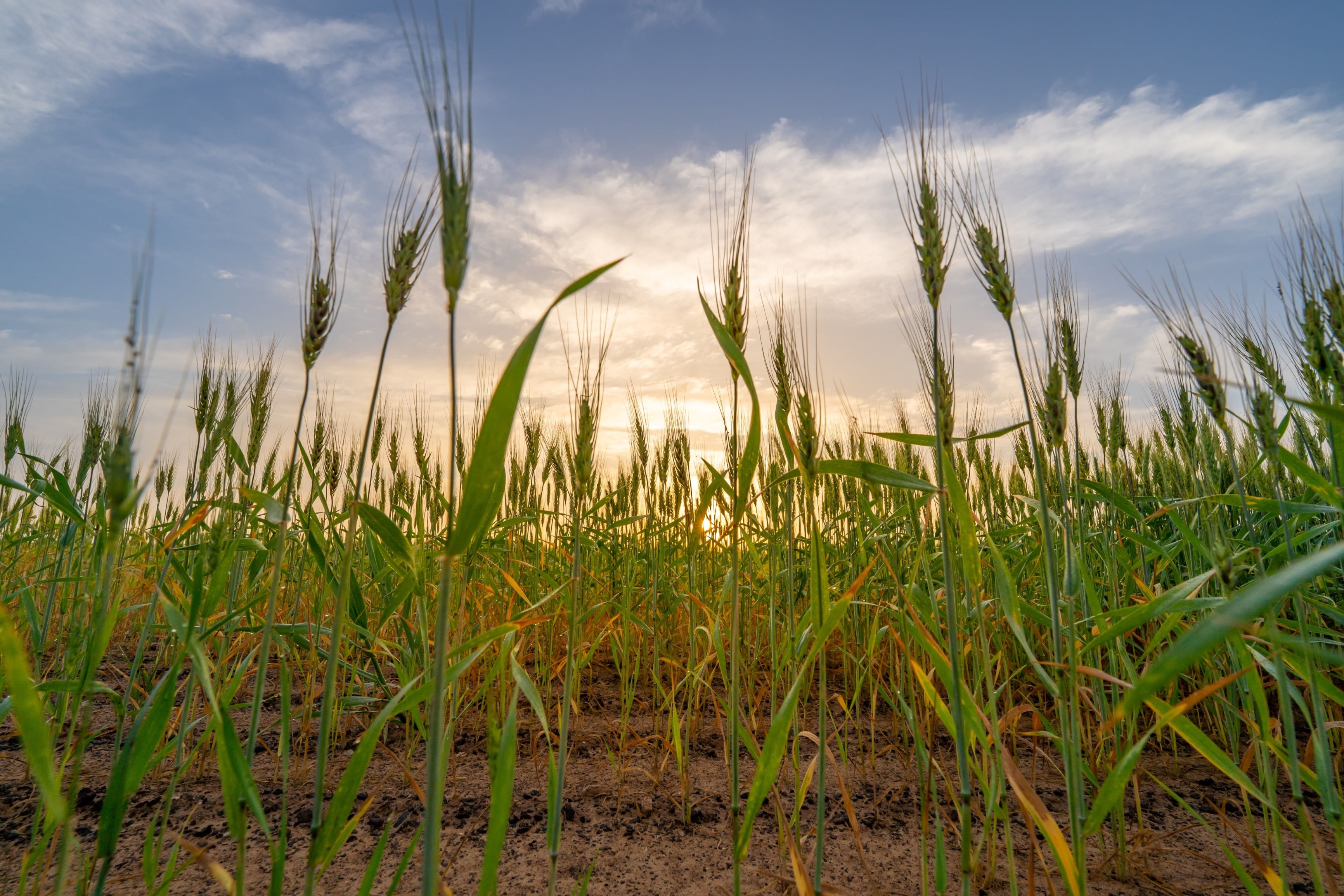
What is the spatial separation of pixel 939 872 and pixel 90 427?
3.43m

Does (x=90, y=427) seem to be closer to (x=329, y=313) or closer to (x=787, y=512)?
(x=329, y=313)

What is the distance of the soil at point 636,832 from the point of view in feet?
4.88

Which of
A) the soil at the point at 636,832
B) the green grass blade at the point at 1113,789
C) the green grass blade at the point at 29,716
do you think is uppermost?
the green grass blade at the point at 29,716

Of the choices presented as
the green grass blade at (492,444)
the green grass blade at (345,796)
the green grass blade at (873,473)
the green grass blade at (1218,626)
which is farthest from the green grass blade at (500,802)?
the green grass blade at (1218,626)

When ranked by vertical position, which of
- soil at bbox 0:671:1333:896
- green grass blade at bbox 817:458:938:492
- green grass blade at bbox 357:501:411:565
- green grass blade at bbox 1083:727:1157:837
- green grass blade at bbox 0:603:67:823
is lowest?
soil at bbox 0:671:1333:896

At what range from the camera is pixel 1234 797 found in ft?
6.33

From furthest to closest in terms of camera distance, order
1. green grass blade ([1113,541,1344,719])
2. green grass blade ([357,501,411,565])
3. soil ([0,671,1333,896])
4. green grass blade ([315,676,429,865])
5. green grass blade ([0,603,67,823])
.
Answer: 1. soil ([0,671,1333,896])
2. green grass blade ([357,501,411,565])
3. green grass blade ([315,676,429,865])
4. green grass blade ([0,603,67,823])
5. green grass blade ([1113,541,1344,719])

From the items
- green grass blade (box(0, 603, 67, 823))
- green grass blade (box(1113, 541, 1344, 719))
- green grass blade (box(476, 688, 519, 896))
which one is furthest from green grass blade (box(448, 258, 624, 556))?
green grass blade (box(1113, 541, 1344, 719))

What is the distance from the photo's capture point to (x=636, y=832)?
171cm

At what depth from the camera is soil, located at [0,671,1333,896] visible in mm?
1486

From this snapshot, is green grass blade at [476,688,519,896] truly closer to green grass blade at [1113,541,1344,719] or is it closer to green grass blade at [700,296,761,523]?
green grass blade at [700,296,761,523]

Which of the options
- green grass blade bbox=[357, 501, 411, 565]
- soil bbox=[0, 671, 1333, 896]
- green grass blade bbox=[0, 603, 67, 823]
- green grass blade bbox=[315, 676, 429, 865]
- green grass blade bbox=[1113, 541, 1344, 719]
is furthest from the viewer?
soil bbox=[0, 671, 1333, 896]

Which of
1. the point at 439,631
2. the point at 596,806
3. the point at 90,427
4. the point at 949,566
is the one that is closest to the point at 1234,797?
the point at 949,566

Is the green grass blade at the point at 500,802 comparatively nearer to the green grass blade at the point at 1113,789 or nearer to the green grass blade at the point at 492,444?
the green grass blade at the point at 492,444
